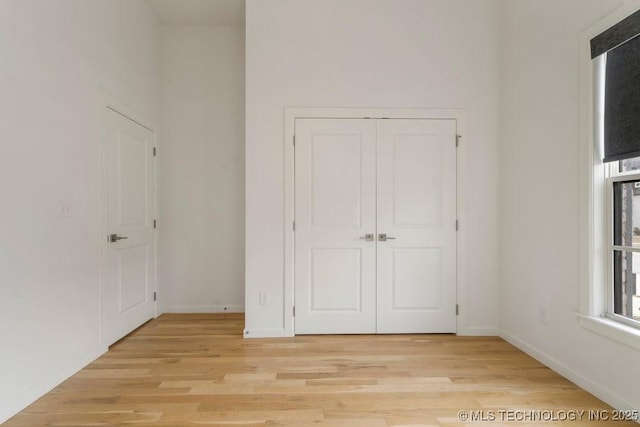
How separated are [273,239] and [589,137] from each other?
256 cm

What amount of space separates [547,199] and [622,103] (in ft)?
2.73

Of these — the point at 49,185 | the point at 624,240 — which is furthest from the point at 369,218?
the point at 49,185

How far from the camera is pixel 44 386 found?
2.26 m

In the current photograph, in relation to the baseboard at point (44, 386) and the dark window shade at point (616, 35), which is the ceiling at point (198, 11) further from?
the baseboard at point (44, 386)

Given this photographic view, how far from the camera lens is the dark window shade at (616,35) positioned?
1.97m

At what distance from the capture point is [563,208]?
8.29 feet

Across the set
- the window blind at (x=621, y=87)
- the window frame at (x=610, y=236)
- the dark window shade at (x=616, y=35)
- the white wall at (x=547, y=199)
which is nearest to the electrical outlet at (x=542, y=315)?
the white wall at (x=547, y=199)

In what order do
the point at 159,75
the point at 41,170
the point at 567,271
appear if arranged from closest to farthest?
the point at 41,170
the point at 567,271
the point at 159,75

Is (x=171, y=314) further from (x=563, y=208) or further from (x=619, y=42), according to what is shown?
(x=619, y=42)

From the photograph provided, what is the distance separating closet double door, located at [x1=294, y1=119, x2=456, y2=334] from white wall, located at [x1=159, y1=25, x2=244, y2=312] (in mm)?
1163

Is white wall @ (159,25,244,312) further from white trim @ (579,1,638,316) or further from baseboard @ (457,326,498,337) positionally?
white trim @ (579,1,638,316)

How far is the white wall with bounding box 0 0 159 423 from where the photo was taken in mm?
2025

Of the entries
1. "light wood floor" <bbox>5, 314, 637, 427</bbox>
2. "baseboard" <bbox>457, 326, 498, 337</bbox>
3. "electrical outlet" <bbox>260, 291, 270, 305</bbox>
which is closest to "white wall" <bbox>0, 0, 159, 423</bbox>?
"light wood floor" <bbox>5, 314, 637, 427</bbox>

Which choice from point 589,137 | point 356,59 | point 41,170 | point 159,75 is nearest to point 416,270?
point 589,137
